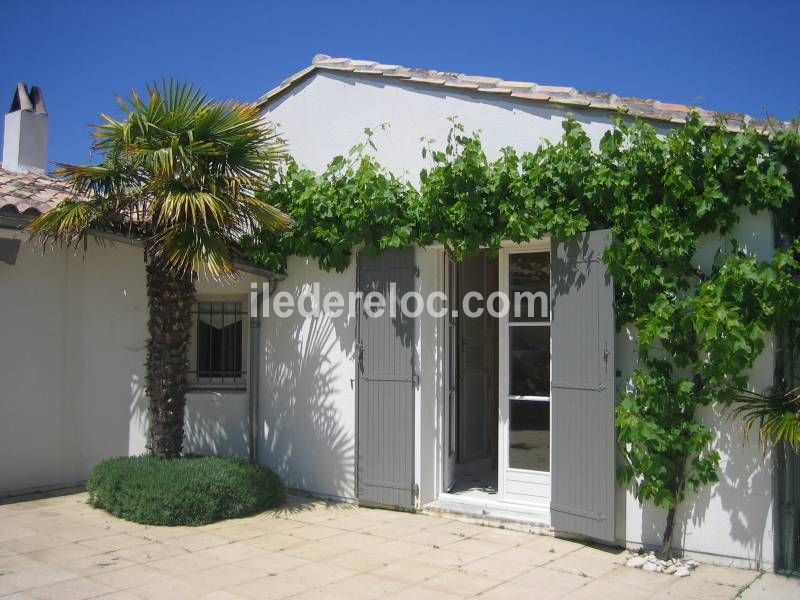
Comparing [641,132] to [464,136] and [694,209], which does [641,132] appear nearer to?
[694,209]

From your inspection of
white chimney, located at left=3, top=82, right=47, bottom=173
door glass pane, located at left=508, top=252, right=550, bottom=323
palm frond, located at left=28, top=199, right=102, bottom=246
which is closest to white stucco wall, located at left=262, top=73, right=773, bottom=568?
door glass pane, located at left=508, top=252, right=550, bottom=323

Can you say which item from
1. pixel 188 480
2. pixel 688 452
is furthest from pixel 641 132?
pixel 188 480

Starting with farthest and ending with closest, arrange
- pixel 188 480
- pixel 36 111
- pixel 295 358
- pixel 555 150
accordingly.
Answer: pixel 36 111 → pixel 295 358 → pixel 188 480 → pixel 555 150

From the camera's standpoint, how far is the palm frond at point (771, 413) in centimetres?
521

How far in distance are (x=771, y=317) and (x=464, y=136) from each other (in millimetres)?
3316

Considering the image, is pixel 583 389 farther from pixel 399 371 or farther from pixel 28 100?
pixel 28 100

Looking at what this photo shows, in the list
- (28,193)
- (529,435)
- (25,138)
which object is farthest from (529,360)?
(25,138)

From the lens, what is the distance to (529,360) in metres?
7.34

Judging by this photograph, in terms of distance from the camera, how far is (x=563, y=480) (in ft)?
21.6

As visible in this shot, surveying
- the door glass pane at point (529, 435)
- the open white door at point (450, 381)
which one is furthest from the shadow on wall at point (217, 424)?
the door glass pane at point (529, 435)

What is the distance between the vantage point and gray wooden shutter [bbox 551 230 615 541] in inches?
248

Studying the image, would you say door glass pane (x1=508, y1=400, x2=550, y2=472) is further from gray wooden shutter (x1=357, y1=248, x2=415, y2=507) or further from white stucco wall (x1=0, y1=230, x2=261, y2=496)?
white stucco wall (x1=0, y1=230, x2=261, y2=496)

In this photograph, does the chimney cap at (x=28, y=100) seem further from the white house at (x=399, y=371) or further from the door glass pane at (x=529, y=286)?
the door glass pane at (x=529, y=286)

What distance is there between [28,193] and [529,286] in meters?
5.69
